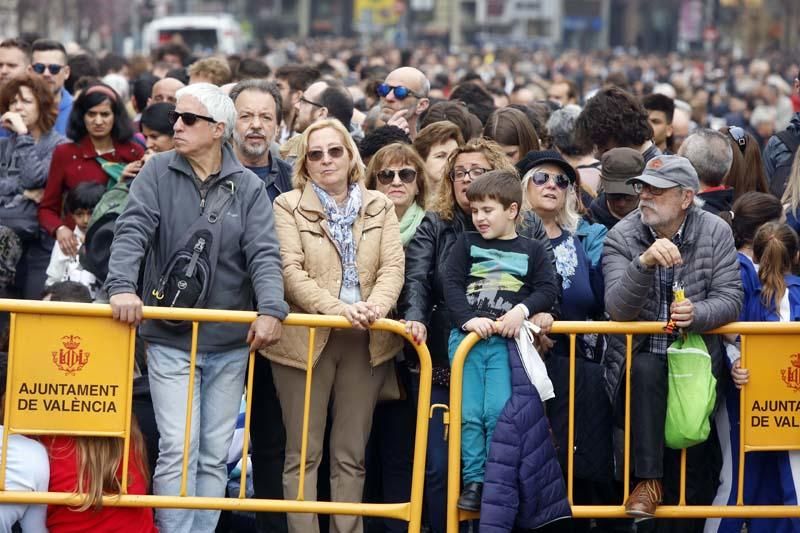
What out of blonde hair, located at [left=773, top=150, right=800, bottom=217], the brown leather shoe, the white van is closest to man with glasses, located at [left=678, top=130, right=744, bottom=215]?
blonde hair, located at [left=773, top=150, right=800, bottom=217]

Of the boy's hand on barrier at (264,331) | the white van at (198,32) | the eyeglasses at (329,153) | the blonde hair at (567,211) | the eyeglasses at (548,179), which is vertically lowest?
the boy's hand on barrier at (264,331)

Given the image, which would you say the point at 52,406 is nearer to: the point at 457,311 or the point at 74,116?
the point at 457,311

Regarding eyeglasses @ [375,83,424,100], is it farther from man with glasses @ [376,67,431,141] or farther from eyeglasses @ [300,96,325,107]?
eyeglasses @ [300,96,325,107]

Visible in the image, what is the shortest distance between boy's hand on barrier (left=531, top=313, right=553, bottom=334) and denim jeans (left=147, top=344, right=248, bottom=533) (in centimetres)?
139

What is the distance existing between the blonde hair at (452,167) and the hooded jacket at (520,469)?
923 millimetres

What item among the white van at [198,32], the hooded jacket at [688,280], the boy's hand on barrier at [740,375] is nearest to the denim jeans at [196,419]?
the hooded jacket at [688,280]

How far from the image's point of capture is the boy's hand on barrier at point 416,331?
21.0ft

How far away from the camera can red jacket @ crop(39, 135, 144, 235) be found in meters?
9.13

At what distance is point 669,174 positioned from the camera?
6.67 m

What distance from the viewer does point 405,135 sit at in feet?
26.9

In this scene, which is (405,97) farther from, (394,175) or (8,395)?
(8,395)

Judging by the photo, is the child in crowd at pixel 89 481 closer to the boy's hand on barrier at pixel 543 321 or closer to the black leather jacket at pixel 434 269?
the black leather jacket at pixel 434 269

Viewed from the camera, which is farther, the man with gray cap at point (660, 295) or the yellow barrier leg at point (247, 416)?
the man with gray cap at point (660, 295)

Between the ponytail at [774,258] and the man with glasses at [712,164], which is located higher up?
the man with glasses at [712,164]
